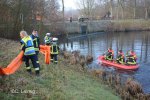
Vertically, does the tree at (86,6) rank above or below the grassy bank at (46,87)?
above

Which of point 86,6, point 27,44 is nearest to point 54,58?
point 27,44

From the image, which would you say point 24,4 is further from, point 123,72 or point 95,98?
point 95,98

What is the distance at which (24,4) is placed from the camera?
2781 cm

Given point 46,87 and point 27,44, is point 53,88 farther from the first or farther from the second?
point 27,44

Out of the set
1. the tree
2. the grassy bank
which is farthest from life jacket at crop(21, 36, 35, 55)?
the tree

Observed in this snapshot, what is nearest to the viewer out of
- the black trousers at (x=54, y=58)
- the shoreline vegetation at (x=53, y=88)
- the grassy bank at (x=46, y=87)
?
the grassy bank at (x=46, y=87)

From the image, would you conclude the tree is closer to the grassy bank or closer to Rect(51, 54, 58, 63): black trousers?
Rect(51, 54, 58, 63): black trousers

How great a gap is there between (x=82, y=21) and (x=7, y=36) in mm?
28173

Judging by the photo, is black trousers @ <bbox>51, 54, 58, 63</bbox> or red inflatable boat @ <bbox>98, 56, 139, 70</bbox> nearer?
black trousers @ <bbox>51, 54, 58, 63</bbox>

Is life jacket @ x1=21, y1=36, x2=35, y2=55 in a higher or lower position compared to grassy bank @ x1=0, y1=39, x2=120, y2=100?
higher

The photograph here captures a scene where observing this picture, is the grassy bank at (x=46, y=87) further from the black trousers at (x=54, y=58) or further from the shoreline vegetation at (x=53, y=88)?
the black trousers at (x=54, y=58)

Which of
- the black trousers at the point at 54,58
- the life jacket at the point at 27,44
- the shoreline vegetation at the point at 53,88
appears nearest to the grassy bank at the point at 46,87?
the shoreline vegetation at the point at 53,88

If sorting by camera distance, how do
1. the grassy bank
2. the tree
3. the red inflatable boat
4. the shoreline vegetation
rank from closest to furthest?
1. the grassy bank
2. the shoreline vegetation
3. the red inflatable boat
4. the tree

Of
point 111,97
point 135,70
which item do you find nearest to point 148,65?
point 135,70
